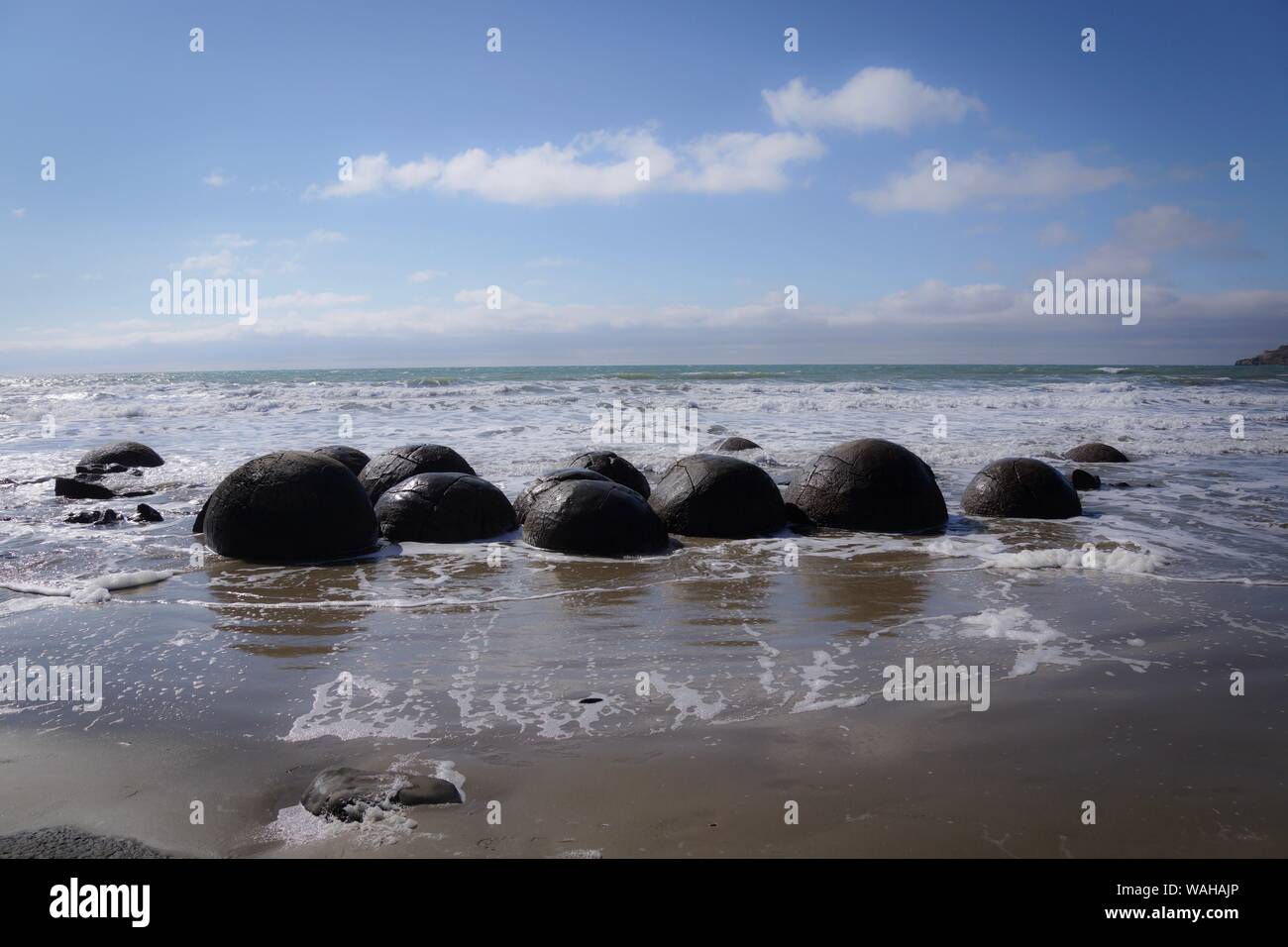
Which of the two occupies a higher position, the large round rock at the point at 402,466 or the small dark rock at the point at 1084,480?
the large round rock at the point at 402,466

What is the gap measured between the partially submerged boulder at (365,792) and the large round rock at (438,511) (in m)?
5.33

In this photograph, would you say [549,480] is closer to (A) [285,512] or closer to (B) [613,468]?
(B) [613,468]

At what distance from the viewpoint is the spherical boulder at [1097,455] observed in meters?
15.8

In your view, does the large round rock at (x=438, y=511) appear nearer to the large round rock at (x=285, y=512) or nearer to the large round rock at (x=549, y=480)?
the large round rock at (x=549, y=480)

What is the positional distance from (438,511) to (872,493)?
15.4 ft

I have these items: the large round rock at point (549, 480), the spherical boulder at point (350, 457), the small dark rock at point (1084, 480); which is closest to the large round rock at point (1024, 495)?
the small dark rock at point (1084, 480)

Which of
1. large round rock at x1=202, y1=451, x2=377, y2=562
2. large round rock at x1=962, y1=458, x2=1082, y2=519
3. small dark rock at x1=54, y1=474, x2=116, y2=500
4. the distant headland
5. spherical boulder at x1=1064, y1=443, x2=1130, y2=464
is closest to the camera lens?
large round rock at x1=202, y1=451, x2=377, y2=562

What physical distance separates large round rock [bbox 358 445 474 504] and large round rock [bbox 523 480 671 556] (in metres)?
1.72

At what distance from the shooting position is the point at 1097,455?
625 inches

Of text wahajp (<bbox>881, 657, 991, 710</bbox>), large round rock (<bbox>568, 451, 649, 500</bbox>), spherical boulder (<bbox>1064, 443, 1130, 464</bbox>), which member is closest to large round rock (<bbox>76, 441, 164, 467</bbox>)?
large round rock (<bbox>568, 451, 649, 500</bbox>)

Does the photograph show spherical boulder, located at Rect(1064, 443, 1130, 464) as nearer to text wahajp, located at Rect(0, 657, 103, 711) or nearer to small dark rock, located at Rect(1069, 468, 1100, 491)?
small dark rock, located at Rect(1069, 468, 1100, 491)

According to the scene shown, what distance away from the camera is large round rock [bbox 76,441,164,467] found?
1496cm
